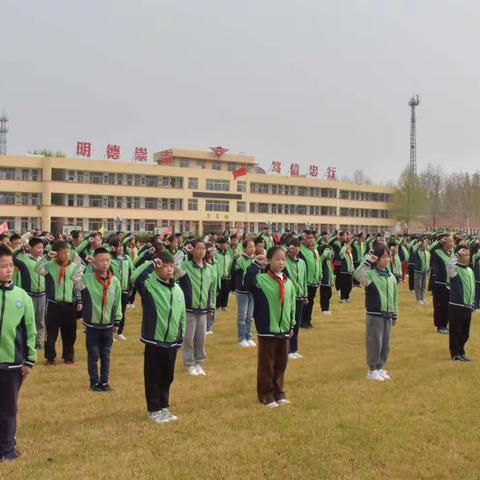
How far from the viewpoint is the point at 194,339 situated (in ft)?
25.7

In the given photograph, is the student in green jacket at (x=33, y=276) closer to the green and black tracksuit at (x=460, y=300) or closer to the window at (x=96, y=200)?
the green and black tracksuit at (x=460, y=300)

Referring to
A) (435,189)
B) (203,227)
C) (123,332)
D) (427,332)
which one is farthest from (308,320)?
(435,189)

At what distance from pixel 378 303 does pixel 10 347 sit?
15.5ft

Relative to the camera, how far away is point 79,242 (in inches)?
496

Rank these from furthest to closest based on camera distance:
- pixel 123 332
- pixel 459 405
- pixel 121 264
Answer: pixel 123 332 → pixel 121 264 → pixel 459 405

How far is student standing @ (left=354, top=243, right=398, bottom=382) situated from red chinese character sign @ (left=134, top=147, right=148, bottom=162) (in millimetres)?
53081

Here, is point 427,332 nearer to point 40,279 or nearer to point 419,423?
point 419,423

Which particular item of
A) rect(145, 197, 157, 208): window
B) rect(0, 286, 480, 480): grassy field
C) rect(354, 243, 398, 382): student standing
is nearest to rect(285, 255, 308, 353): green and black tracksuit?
rect(0, 286, 480, 480): grassy field

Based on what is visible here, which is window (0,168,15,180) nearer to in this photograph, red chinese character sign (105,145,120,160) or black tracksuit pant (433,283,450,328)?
red chinese character sign (105,145,120,160)

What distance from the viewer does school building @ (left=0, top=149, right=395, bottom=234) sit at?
53.0m

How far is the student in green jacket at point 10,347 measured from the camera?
4602mm

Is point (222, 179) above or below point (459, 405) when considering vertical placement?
above

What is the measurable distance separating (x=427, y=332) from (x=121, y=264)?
6.30 meters

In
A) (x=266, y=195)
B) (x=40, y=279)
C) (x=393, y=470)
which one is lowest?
(x=393, y=470)
